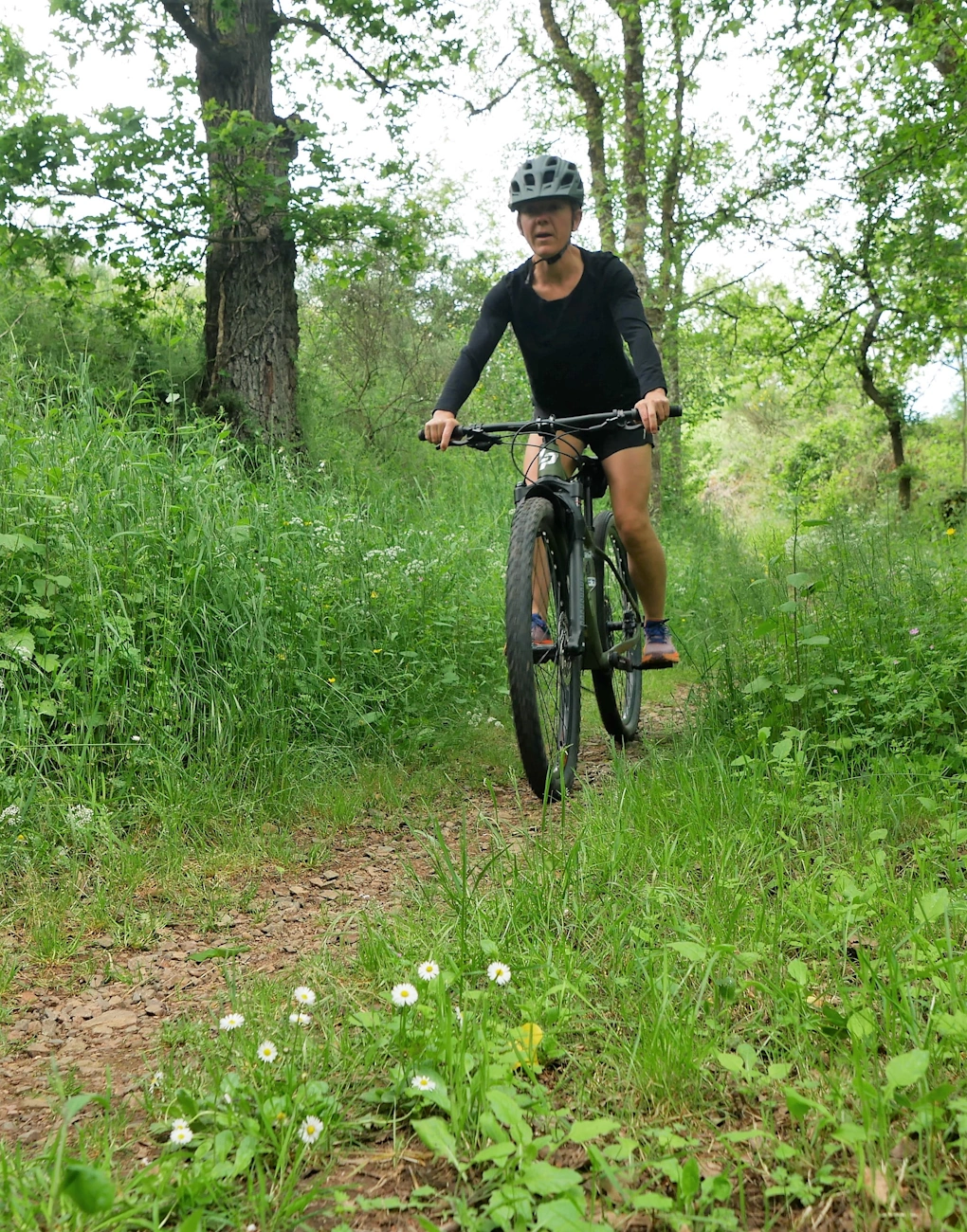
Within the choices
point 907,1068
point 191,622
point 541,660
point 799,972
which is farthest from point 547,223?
point 907,1068

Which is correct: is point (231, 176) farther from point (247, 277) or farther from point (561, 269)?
point (561, 269)

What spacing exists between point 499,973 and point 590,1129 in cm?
51

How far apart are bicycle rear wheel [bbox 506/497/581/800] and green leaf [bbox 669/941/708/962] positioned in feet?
4.15

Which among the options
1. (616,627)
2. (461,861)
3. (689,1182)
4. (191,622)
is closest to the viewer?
(689,1182)

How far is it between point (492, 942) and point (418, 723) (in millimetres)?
2322

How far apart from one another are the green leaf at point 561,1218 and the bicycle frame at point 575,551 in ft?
8.16

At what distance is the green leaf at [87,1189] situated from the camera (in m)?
1.20

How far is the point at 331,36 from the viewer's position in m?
8.46

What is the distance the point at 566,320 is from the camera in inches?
155

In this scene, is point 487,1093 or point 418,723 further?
point 418,723

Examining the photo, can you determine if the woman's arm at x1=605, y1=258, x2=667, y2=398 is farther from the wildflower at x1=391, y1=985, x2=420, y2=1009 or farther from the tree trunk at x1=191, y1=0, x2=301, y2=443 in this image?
the tree trunk at x1=191, y1=0, x2=301, y2=443

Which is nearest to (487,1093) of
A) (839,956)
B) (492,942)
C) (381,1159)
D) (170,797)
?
(381,1159)

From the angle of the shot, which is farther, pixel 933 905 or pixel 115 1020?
pixel 115 1020

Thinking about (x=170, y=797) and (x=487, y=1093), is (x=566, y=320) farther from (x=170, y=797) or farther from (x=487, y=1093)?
(x=487, y=1093)
